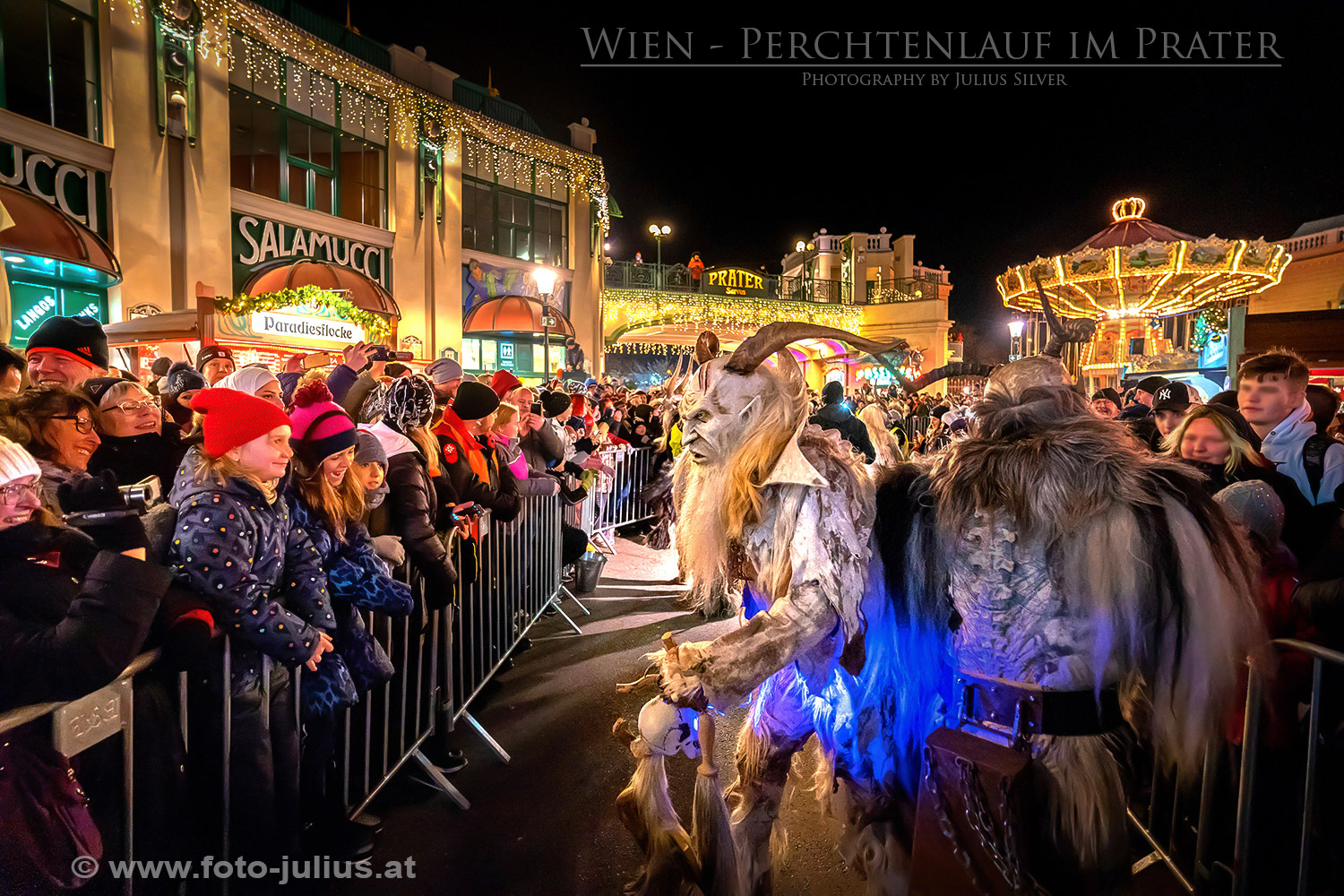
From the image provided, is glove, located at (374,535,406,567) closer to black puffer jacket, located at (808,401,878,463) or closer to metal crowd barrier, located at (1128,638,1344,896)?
black puffer jacket, located at (808,401,878,463)

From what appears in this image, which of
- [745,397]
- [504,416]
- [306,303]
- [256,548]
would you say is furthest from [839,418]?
[306,303]

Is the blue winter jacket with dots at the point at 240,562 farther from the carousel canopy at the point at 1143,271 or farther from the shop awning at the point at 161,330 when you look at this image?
the carousel canopy at the point at 1143,271

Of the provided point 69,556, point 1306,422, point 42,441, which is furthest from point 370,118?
point 1306,422

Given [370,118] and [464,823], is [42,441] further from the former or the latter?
[370,118]

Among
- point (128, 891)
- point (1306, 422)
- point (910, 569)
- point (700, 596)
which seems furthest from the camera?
point (1306, 422)

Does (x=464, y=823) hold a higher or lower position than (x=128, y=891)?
lower

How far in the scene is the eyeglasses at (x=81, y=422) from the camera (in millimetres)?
2732

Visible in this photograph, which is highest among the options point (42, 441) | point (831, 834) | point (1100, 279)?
point (1100, 279)

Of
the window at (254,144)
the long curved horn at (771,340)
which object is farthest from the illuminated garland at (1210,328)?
the window at (254,144)

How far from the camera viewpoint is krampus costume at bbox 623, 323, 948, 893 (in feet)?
6.62

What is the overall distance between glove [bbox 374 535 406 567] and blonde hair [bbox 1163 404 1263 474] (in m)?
3.80

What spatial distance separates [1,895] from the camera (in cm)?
158

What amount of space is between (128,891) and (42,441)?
1.86 metres

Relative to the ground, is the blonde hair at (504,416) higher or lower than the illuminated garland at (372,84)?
lower
